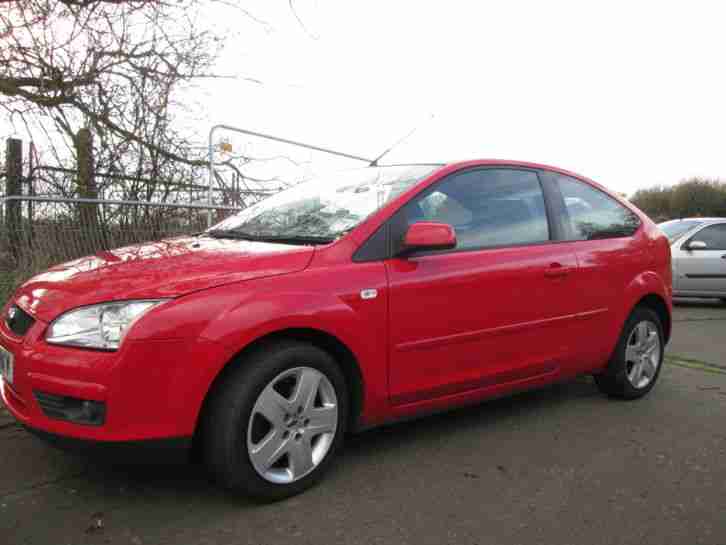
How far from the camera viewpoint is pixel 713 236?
1030cm

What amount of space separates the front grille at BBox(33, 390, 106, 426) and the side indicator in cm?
115

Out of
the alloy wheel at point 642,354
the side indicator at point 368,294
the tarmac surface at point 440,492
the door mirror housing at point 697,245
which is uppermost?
the side indicator at point 368,294

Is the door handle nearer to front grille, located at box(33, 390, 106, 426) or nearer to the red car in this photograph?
the red car

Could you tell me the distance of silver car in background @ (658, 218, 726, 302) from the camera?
999 centimetres

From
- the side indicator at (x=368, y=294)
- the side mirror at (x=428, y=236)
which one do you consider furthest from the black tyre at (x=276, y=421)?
the side mirror at (x=428, y=236)

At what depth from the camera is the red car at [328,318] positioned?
2439 millimetres

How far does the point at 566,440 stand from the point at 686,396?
1464 millimetres

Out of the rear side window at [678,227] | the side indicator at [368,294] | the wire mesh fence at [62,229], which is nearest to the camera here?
the side indicator at [368,294]

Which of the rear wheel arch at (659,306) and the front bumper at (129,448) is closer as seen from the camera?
the front bumper at (129,448)

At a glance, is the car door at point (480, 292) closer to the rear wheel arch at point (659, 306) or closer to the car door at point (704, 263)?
the rear wheel arch at point (659, 306)

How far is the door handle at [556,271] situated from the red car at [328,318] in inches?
0.4

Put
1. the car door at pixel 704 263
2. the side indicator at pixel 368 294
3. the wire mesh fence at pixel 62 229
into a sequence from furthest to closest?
the car door at pixel 704 263 → the wire mesh fence at pixel 62 229 → the side indicator at pixel 368 294

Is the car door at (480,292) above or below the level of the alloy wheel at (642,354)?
above

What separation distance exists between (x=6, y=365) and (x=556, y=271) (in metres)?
2.82
